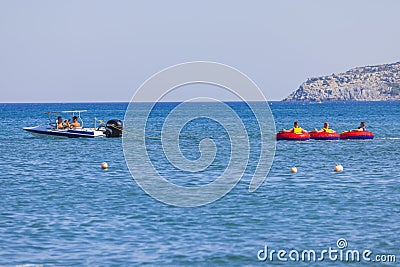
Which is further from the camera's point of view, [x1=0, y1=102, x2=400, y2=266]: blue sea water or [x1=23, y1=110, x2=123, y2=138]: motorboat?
[x1=23, y1=110, x2=123, y2=138]: motorboat

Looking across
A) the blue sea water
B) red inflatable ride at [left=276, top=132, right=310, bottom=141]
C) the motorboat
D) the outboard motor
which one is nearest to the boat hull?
the motorboat

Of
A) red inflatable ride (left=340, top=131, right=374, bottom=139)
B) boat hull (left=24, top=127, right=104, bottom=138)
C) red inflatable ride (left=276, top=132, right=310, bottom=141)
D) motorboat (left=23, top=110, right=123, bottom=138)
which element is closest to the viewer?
red inflatable ride (left=276, top=132, right=310, bottom=141)

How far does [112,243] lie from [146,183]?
1304 centimetres

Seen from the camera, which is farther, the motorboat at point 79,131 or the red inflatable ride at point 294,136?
the motorboat at point 79,131

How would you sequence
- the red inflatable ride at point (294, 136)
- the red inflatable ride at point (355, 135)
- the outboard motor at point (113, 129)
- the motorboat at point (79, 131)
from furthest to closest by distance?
the outboard motor at point (113, 129), the motorboat at point (79, 131), the red inflatable ride at point (355, 135), the red inflatable ride at point (294, 136)

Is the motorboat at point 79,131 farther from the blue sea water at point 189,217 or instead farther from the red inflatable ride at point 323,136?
the blue sea water at point 189,217

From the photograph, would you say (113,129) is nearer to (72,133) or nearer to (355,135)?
(72,133)

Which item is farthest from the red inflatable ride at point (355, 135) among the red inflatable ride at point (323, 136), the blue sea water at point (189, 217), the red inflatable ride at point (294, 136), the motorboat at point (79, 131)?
the motorboat at point (79, 131)

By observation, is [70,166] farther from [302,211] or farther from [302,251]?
[302,251]

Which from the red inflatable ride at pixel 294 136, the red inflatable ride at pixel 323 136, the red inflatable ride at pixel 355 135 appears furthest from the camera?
the red inflatable ride at pixel 355 135

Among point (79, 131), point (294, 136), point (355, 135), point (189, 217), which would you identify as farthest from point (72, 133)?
point (189, 217)

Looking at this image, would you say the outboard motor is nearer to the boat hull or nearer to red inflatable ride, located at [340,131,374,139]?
the boat hull

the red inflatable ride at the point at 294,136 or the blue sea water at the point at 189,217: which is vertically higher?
the red inflatable ride at the point at 294,136

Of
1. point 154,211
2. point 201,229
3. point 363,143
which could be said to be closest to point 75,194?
point 154,211
